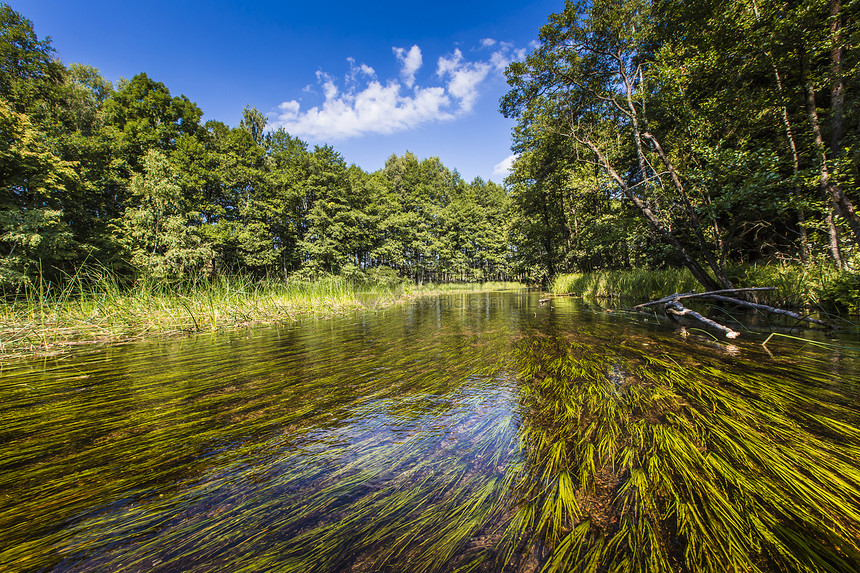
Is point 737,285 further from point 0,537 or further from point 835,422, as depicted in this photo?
point 0,537

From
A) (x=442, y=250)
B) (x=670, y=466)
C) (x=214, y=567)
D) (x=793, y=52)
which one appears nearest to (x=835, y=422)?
(x=670, y=466)

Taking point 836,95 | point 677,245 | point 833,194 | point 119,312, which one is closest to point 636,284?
point 677,245

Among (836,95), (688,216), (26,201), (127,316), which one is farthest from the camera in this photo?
(26,201)

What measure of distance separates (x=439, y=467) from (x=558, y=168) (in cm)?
1649

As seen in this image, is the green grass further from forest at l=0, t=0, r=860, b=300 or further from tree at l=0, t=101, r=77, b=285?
tree at l=0, t=101, r=77, b=285

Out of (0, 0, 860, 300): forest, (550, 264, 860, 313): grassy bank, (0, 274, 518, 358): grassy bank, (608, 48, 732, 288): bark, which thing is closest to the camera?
(0, 274, 518, 358): grassy bank

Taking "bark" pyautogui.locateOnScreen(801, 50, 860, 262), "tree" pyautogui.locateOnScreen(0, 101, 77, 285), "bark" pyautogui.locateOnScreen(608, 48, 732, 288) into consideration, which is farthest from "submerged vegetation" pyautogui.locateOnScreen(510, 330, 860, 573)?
"tree" pyautogui.locateOnScreen(0, 101, 77, 285)

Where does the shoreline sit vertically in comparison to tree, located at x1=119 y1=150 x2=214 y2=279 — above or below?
below

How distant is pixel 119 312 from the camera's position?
5.80 metres

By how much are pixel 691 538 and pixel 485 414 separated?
124 centimetres

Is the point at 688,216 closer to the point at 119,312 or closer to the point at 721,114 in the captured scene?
the point at 721,114

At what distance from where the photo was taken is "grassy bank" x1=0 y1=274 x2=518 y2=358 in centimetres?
455

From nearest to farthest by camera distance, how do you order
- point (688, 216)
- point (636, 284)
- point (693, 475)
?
1. point (693, 475)
2. point (688, 216)
3. point (636, 284)

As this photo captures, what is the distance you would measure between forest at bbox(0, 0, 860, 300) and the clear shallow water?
5.47m
